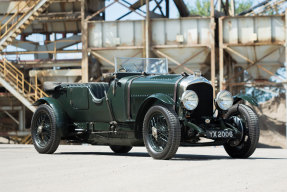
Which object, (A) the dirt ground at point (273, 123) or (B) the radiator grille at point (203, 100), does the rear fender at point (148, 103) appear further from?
(A) the dirt ground at point (273, 123)

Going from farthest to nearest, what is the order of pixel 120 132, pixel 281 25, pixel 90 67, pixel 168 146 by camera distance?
pixel 90 67 < pixel 281 25 < pixel 120 132 < pixel 168 146

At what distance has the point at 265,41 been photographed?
29203mm

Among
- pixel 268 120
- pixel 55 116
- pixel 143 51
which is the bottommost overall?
pixel 268 120

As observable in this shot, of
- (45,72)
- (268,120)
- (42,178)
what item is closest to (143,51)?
(45,72)

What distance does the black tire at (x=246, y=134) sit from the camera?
10.4 metres

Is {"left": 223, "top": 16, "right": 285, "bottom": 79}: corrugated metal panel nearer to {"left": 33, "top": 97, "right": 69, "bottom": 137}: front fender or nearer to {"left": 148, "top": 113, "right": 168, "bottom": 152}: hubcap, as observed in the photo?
{"left": 33, "top": 97, "right": 69, "bottom": 137}: front fender

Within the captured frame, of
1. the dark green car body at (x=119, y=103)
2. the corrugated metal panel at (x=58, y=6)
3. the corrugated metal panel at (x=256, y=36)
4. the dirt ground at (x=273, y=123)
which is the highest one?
the corrugated metal panel at (x=58, y=6)

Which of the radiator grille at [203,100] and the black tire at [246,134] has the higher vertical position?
the radiator grille at [203,100]

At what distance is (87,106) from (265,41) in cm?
1854

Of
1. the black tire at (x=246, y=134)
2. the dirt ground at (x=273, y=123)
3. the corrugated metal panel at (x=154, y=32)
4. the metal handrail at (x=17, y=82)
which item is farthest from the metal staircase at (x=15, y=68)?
the black tire at (x=246, y=134)

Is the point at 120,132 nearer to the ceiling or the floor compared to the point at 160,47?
nearer to the floor

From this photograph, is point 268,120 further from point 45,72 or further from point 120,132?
point 120,132

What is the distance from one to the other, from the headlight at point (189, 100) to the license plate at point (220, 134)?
514mm

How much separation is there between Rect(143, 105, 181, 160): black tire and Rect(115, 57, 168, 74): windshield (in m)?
2.16
